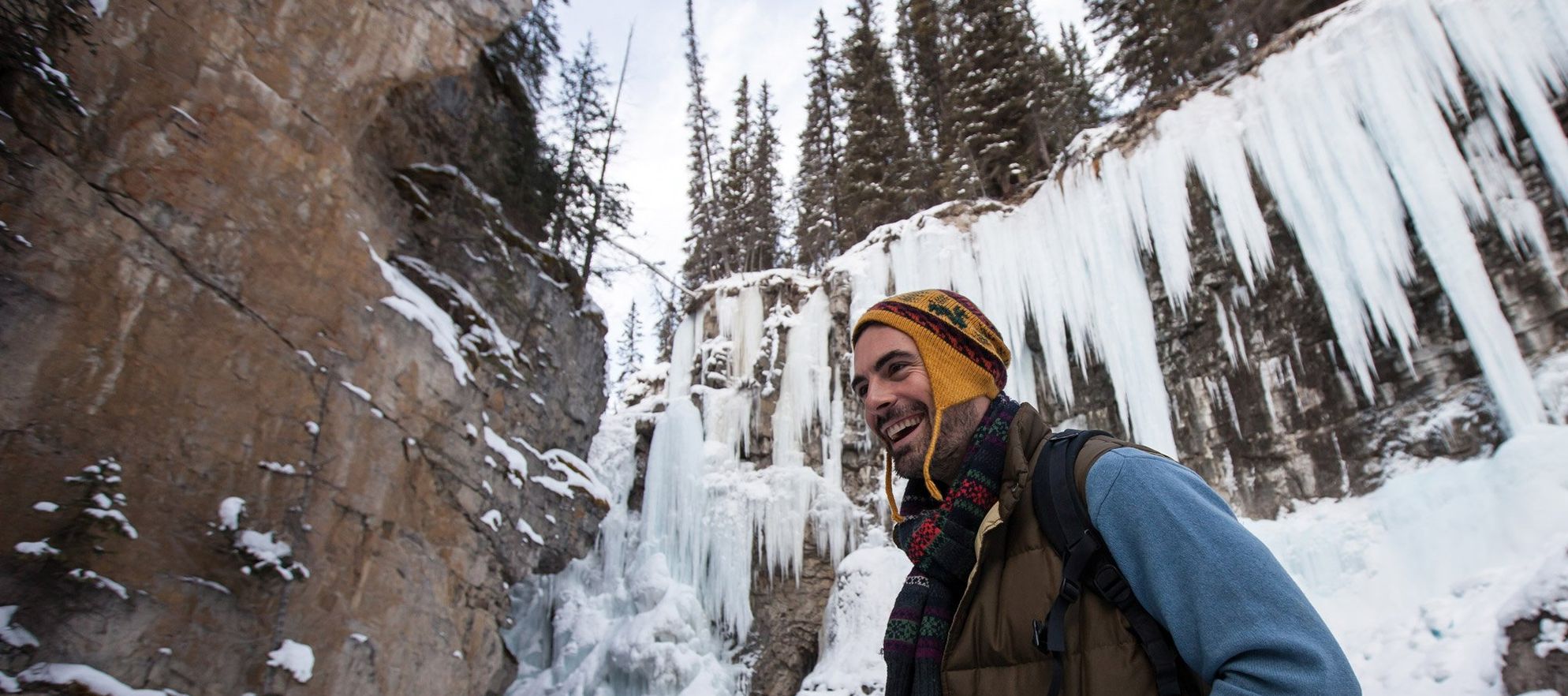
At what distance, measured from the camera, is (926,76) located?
856 inches

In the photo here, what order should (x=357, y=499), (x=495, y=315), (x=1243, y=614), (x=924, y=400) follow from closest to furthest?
(x=1243, y=614)
(x=924, y=400)
(x=357, y=499)
(x=495, y=315)

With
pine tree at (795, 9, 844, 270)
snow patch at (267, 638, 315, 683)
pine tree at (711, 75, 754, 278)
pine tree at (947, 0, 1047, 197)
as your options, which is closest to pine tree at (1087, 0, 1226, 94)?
pine tree at (947, 0, 1047, 197)

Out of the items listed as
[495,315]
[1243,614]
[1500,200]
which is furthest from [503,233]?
[1500,200]

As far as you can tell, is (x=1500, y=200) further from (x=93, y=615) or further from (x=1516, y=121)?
(x=93, y=615)

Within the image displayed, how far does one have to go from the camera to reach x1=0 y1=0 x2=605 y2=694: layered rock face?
429cm

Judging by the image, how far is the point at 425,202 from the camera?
24.1ft

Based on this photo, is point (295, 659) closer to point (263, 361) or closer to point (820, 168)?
point (263, 361)

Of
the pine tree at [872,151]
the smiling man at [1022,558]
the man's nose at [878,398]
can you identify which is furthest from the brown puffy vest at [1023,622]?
the pine tree at [872,151]

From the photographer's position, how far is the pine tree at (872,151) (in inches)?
743

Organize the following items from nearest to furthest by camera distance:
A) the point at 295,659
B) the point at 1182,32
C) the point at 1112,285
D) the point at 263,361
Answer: the point at 295,659, the point at 263,361, the point at 1112,285, the point at 1182,32

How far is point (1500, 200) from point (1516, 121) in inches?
34.1

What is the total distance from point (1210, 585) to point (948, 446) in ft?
1.80

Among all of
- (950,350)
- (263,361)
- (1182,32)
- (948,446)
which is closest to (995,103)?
(1182,32)

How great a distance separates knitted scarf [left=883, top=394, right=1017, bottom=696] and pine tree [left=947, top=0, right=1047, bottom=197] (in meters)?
15.5
